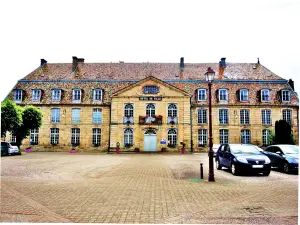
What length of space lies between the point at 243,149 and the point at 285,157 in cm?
202

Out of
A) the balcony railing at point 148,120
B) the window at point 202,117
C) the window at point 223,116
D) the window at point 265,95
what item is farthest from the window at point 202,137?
the window at point 265,95

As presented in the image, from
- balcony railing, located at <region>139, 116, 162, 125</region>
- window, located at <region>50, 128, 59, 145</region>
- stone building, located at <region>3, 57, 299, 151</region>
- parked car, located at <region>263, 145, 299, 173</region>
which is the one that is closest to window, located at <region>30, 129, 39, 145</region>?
stone building, located at <region>3, 57, 299, 151</region>

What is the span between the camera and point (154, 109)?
3494cm

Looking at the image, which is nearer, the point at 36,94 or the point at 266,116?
the point at 266,116

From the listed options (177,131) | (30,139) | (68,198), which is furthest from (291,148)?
(30,139)

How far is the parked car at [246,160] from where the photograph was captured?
1241 cm

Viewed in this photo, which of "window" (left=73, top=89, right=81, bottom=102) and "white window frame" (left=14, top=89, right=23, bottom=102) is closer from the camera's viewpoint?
"white window frame" (left=14, top=89, right=23, bottom=102)

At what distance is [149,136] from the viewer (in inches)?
1363

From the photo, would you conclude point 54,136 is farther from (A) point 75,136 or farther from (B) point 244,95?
(B) point 244,95

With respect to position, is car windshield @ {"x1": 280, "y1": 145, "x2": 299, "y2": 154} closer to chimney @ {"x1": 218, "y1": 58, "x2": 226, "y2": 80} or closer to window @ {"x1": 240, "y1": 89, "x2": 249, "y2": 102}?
window @ {"x1": 240, "y1": 89, "x2": 249, "y2": 102}

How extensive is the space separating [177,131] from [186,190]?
25772mm

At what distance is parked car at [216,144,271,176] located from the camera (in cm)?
1241

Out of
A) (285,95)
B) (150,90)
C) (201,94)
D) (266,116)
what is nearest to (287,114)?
(285,95)

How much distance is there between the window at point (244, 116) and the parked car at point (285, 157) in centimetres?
2029
